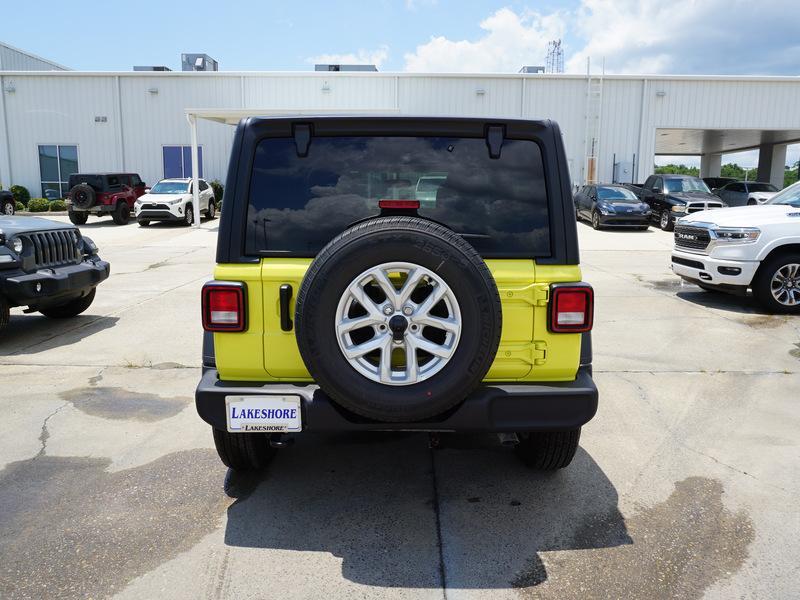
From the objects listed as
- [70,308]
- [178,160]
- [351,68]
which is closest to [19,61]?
[178,160]

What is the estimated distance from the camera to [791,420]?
482 centimetres

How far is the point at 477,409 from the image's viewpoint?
301 cm

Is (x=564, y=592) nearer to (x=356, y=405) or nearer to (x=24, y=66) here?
(x=356, y=405)

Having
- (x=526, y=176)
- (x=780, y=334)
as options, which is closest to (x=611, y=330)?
(x=780, y=334)

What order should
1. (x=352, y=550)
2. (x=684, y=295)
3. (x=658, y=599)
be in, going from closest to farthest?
(x=658, y=599), (x=352, y=550), (x=684, y=295)

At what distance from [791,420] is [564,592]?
3028 millimetres

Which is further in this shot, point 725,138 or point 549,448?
point 725,138

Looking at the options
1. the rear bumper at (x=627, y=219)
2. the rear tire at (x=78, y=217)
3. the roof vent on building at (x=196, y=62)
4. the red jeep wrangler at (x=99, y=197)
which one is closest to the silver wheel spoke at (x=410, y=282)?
the rear bumper at (x=627, y=219)

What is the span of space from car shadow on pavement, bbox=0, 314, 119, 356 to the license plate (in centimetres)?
455

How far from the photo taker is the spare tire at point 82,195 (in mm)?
22047

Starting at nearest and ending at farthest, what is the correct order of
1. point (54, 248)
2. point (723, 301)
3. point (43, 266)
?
1. point (43, 266)
2. point (54, 248)
3. point (723, 301)

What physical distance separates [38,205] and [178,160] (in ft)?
19.6

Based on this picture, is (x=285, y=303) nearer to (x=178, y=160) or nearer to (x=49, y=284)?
(x=49, y=284)

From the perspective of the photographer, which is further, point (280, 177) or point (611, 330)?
point (611, 330)
